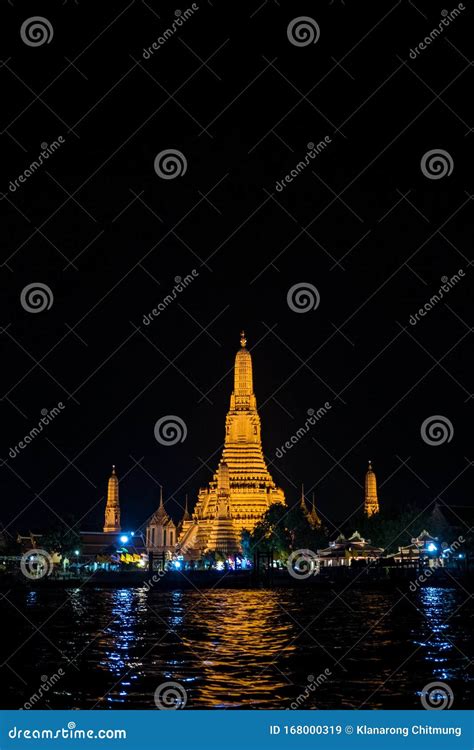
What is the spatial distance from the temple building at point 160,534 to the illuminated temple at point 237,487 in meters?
1.38

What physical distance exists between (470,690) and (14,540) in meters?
109

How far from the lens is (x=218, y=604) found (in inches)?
2173

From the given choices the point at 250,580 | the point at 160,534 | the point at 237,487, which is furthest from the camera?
the point at 160,534

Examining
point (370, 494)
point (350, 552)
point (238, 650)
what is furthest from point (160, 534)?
point (238, 650)

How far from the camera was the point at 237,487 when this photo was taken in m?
123

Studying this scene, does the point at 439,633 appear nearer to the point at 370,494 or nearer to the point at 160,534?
the point at 160,534

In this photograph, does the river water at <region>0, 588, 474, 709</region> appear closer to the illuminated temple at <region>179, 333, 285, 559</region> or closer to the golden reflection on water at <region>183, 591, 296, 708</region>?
the golden reflection on water at <region>183, 591, 296, 708</region>

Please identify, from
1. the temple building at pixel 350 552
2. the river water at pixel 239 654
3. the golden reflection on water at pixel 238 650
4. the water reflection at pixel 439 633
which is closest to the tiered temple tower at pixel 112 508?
the temple building at pixel 350 552

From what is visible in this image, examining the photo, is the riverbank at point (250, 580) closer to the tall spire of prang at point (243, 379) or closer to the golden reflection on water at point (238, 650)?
the golden reflection on water at point (238, 650)

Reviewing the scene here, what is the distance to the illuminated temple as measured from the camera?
116m

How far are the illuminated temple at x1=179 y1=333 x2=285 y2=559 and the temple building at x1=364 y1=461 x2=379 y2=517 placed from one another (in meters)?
21.9

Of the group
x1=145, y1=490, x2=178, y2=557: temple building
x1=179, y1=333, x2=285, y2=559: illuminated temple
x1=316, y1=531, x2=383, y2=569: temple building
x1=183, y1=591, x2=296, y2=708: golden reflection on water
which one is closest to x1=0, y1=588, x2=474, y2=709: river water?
x1=183, y1=591, x2=296, y2=708: golden reflection on water

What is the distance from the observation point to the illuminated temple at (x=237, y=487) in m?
116

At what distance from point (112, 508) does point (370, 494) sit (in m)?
36.6
